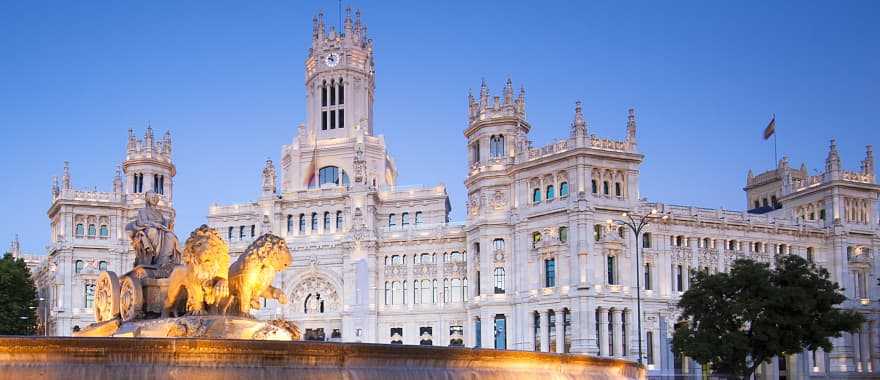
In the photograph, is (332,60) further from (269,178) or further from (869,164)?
(869,164)

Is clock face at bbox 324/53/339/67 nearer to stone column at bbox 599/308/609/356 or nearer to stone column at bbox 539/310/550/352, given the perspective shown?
stone column at bbox 539/310/550/352

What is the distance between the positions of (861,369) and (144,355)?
76.9m

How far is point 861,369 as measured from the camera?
8169 centimetres

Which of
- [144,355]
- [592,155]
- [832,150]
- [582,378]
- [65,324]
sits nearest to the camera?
[144,355]

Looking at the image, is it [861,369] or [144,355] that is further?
[861,369]

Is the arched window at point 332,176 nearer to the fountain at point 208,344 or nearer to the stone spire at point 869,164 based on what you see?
the stone spire at point 869,164

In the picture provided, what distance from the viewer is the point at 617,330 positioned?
233ft

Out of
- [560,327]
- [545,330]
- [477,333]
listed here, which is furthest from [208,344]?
[477,333]

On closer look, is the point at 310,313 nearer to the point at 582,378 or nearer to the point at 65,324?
the point at 65,324

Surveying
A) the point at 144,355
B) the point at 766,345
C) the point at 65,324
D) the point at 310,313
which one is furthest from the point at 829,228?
the point at 144,355

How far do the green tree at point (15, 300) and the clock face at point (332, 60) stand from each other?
36.1m

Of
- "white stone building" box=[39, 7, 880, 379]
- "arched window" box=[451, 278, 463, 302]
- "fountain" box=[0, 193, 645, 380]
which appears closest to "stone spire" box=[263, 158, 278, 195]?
"white stone building" box=[39, 7, 880, 379]

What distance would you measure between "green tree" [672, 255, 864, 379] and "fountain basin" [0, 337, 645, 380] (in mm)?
40682

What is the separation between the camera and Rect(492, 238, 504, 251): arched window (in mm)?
76938
